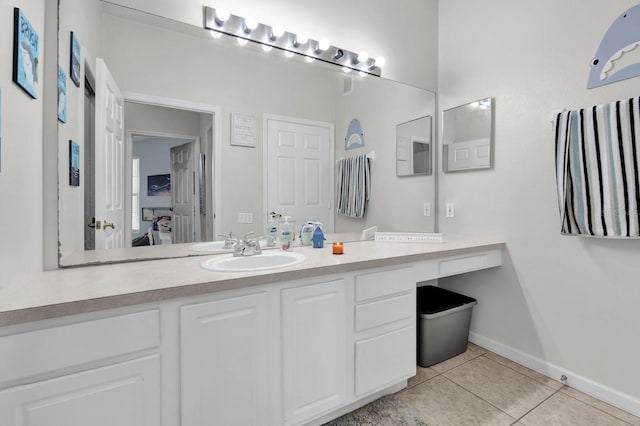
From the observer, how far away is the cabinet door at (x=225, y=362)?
1.11m

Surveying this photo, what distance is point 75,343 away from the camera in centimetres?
93

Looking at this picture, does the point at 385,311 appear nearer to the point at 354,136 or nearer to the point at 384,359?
the point at 384,359

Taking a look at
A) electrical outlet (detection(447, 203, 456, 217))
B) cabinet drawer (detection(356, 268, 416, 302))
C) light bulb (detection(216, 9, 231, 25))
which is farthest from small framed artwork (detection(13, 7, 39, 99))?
electrical outlet (detection(447, 203, 456, 217))

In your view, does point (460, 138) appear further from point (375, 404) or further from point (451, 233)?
point (375, 404)

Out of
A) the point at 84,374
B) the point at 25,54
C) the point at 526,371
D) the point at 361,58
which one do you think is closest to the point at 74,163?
the point at 25,54

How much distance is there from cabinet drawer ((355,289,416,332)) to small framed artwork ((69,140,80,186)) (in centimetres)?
142

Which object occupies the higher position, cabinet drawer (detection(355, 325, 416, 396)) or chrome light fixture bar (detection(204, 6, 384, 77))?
chrome light fixture bar (detection(204, 6, 384, 77))

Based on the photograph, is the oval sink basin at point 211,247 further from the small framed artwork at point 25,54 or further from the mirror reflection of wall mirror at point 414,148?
the mirror reflection of wall mirror at point 414,148

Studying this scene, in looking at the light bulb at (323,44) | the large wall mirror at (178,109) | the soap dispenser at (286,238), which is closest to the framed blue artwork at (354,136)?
the large wall mirror at (178,109)

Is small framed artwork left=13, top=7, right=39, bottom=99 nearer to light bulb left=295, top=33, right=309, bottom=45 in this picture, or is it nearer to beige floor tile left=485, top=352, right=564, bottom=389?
light bulb left=295, top=33, right=309, bottom=45

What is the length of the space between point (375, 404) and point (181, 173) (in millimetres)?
1619

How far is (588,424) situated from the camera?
4.99 feet

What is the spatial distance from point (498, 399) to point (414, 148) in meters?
1.78

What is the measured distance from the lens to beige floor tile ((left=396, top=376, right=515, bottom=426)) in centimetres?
155
